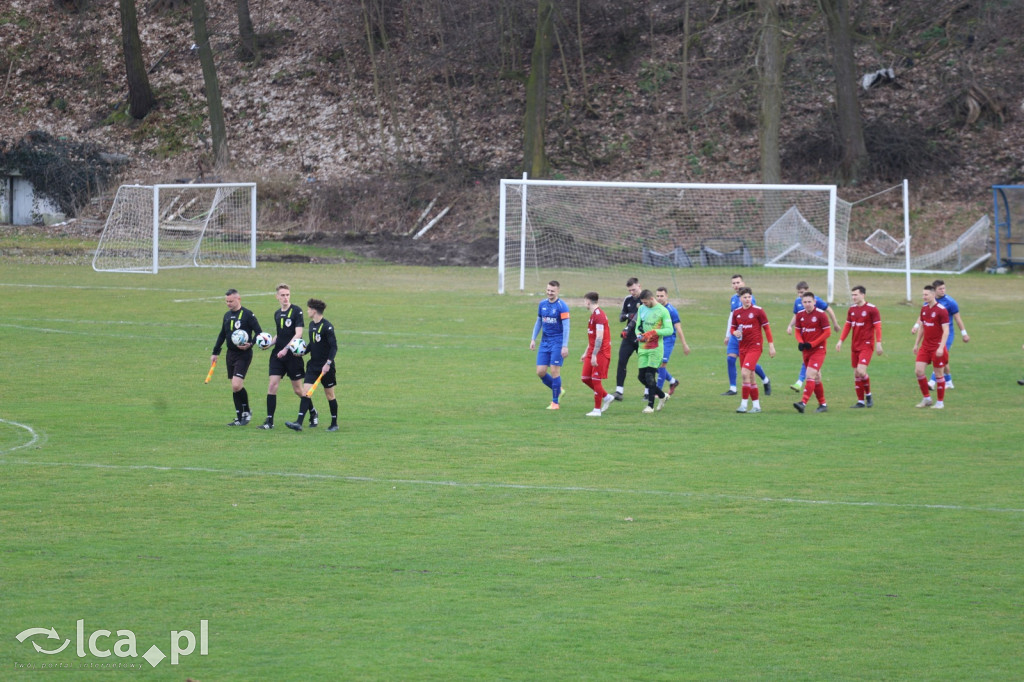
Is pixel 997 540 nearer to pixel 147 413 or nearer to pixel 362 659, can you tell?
pixel 362 659

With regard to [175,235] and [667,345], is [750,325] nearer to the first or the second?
[667,345]

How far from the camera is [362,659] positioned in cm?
740

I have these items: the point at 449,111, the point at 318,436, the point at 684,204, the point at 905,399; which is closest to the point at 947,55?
the point at 684,204

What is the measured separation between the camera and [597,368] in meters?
16.7

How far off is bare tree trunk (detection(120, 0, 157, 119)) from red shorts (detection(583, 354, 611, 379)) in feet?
157

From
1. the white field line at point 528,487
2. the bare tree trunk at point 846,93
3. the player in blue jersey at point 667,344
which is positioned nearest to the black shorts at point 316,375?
the white field line at point 528,487

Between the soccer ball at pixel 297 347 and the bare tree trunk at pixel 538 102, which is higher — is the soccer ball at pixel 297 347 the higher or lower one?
the lower one

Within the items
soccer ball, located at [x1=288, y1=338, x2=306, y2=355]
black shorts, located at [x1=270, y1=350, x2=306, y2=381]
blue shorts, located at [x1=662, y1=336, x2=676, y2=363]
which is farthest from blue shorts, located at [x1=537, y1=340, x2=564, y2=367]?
soccer ball, located at [x1=288, y1=338, x2=306, y2=355]

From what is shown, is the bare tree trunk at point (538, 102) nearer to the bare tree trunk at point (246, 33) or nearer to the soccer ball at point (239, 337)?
the bare tree trunk at point (246, 33)

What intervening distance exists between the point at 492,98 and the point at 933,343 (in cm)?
4384

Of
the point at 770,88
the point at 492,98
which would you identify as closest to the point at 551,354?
the point at 770,88

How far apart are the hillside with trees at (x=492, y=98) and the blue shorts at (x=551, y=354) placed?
28.8 m

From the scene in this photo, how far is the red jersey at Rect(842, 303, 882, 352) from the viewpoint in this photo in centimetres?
1750

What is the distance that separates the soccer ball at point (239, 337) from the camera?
15.3 m
